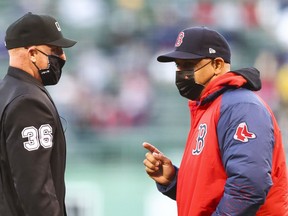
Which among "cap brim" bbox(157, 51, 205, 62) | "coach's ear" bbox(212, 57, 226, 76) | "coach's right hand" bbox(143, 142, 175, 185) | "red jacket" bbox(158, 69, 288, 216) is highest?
"cap brim" bbox(157, 51, 205, 62)

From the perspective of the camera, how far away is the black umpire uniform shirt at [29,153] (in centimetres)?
388

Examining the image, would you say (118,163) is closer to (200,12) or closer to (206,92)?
(200,12)

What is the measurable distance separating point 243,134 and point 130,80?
24.1ft

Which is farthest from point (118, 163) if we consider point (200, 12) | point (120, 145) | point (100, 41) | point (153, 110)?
point (200, 12)

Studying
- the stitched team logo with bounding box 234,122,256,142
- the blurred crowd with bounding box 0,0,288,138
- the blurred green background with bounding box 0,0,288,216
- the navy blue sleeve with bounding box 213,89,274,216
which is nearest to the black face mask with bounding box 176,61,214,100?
the navy blue sleeve with bounding box 213,89,274,216

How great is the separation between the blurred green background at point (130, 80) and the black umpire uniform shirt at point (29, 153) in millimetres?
5559

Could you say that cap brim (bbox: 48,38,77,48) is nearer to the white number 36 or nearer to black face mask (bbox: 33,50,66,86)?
black face mask (bbox: 33,50,66,86)

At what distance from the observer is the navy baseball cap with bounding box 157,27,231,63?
4148 mm

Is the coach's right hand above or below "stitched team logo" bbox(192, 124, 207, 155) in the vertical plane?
below

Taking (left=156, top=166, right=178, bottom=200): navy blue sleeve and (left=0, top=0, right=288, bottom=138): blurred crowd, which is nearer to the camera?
(left=156, top=166, right=178, bottom=200): navy blue sleeve

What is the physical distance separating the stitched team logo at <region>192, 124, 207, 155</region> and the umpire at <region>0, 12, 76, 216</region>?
2.21 ft

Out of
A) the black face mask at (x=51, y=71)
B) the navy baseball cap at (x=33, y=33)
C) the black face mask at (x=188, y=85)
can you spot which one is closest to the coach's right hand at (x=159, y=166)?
the black face mask at (x=188, y=85)

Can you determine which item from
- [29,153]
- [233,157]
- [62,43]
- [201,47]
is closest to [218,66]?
[201,47]

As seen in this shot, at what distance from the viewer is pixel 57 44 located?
13.6 feet
